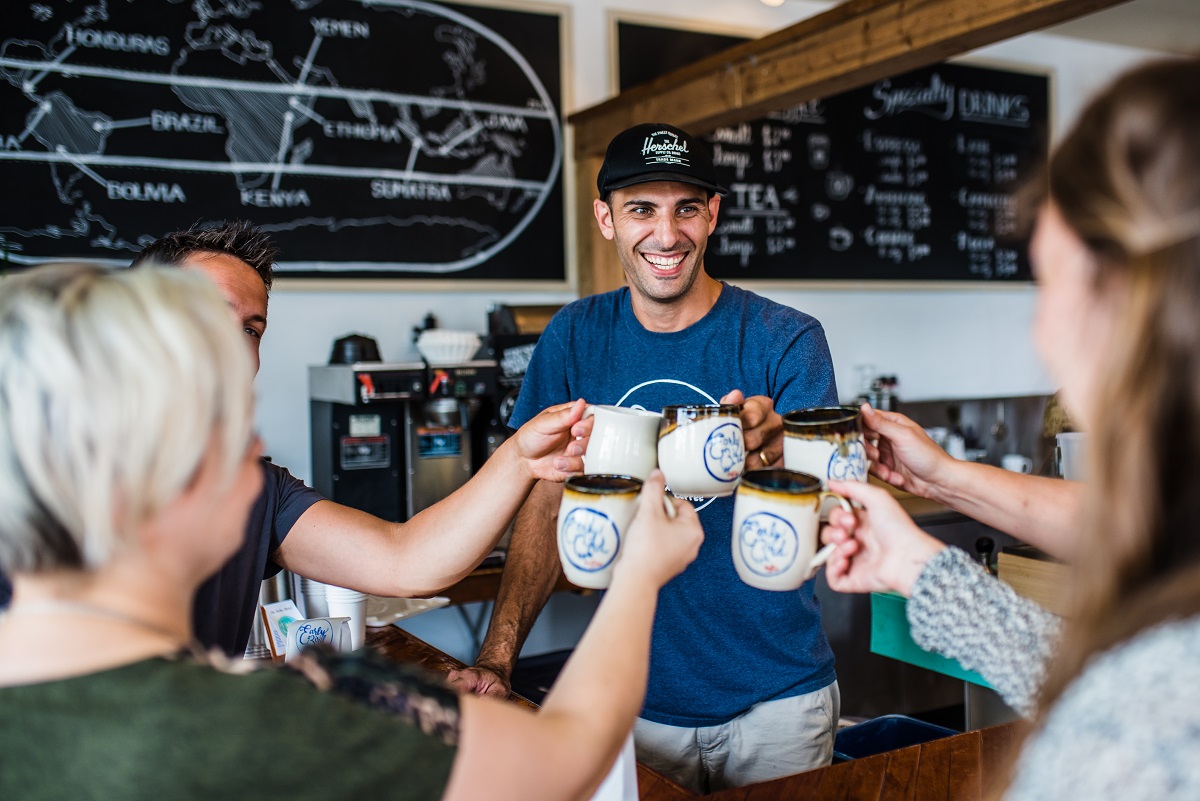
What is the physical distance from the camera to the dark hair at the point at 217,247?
1767 mm

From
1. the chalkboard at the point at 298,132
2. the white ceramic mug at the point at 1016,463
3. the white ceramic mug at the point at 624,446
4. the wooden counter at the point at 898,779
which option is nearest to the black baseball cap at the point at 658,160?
the white ceramic mug at the point at 624,446

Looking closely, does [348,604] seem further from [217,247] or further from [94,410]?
[94,410]

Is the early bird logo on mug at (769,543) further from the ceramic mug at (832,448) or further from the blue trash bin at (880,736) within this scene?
the blue trash bin at (880,736)

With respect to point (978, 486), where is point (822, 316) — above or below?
above

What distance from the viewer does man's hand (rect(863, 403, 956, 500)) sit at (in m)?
1.56

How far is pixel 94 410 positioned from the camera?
741 millimetres

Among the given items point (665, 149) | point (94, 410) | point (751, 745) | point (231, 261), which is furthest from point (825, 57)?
point (94, 410)

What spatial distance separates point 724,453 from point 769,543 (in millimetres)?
198

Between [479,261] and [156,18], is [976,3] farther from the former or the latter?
[156,18]

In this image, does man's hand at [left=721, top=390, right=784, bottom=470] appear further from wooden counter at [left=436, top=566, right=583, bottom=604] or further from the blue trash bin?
wooden counter at [left=436, top=566, right=583, bottom=604]

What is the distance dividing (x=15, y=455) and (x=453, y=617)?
3308 mm

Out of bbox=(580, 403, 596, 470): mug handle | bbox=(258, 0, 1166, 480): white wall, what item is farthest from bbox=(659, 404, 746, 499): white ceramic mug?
bbox=(258, 0, 1166, 480): white wall

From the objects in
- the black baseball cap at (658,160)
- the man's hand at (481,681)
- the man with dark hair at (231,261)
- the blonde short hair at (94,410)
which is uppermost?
the black baseball cap at (658,160)

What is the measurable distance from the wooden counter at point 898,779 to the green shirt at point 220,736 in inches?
22.3
